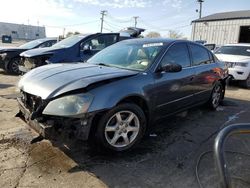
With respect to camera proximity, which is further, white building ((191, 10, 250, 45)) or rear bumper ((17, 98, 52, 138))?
white building ((191, 10, 250, 45))

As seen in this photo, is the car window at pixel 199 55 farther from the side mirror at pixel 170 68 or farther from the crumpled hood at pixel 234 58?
the crumpled hood at pixel 234 58

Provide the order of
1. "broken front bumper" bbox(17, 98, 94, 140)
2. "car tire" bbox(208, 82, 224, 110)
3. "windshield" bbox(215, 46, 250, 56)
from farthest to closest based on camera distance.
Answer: "windshield" bbox(215, 46, 250, 56), "car tire" bbox(208, 82, 224, 110), "broken front bumper" bbox(17, 98, 94, 140)

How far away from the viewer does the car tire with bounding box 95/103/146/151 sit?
3.50 metres

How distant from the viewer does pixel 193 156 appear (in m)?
3.88

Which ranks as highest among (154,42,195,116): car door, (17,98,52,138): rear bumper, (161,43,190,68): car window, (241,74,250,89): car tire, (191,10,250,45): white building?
(191,10,250,45): white building

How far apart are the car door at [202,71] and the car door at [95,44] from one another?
3907 millimetres

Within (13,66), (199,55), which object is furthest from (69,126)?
(13,66)

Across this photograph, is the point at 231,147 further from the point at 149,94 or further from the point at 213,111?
the point at 213,111

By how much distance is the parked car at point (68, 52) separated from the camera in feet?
27.2

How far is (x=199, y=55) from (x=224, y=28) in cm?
2349

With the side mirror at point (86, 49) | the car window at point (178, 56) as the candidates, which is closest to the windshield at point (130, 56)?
the car window at point (178, 56)

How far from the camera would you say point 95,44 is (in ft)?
29.9

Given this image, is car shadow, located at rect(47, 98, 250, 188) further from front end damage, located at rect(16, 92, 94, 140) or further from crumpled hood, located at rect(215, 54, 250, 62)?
crumpled hood, located at rect(215, 54, 250, 62)

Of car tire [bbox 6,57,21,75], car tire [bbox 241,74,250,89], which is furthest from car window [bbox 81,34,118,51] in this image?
car tire [bbox 241,74,250,89]
